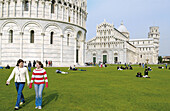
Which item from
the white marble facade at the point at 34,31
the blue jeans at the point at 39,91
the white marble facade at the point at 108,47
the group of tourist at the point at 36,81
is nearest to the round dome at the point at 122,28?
the white marble facade at the point at 108,47

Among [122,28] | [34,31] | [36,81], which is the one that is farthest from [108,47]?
[36,81]

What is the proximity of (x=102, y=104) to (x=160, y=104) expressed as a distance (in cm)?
241

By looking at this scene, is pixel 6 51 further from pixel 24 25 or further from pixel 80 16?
pixel 80 16

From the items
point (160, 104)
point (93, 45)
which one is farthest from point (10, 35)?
point (93, 45)

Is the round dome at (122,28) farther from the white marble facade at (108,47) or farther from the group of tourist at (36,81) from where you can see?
the group of tourist at (36,81)

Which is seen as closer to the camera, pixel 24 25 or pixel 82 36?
pixel 24 25

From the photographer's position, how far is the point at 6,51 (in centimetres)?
2948

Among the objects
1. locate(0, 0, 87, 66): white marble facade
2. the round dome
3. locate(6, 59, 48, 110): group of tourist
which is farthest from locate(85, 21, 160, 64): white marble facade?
locate(6, 59, 48, 110): group of tourist

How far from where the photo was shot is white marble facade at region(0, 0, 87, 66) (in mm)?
29422

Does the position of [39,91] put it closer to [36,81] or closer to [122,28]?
[36,81]

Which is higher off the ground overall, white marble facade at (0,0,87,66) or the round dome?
the round dome

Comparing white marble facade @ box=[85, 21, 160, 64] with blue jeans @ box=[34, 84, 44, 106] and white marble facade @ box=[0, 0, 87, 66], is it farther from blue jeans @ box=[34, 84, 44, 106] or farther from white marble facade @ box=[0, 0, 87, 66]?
blue jeans @ box=[34, 84, 44, 106]

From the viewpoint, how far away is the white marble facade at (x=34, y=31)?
2942 cm

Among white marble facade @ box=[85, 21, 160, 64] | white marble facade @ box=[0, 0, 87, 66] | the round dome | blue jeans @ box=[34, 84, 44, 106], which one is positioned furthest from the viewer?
the round dome
